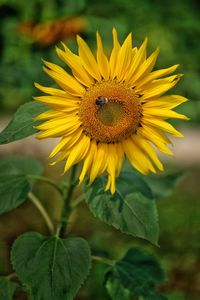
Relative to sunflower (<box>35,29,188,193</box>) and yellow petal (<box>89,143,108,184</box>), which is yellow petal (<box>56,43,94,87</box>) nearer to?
sunflower (<box>35,29,188,193</box>)

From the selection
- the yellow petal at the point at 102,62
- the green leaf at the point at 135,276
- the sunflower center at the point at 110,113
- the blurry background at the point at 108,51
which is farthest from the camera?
the blurry background at the point at 108,51

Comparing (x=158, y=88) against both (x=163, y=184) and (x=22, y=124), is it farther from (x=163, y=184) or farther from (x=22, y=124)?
(x=163, y=184)

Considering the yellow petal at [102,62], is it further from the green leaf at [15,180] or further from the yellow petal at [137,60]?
the green leaf at [15,180]

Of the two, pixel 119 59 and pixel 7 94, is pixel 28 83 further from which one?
pixel 7 94

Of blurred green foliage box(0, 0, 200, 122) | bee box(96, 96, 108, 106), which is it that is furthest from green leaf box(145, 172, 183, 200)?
blurred green foliage box(0, 0, 200, 122)

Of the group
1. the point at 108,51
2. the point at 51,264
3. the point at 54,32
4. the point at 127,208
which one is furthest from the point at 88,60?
the point at 108,51

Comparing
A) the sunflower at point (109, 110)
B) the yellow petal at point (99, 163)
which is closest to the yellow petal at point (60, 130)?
the sunflower at point (109, 110)

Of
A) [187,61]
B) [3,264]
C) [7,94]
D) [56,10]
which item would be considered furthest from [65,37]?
[187,61]
